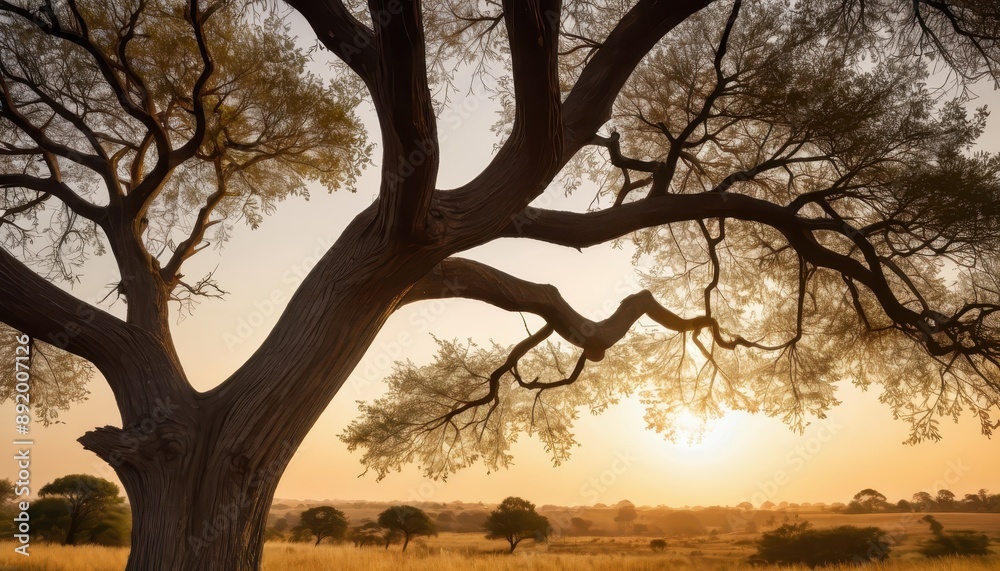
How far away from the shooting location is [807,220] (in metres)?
5.93

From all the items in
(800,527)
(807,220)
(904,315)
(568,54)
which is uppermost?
(568,54)

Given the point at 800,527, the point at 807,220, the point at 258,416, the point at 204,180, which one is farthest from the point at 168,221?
the point at 800,527

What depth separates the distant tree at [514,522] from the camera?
15.0m

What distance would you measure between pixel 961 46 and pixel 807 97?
6.33ft

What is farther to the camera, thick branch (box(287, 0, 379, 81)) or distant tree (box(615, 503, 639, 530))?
distant tree (box(615, 503, 639, 530))

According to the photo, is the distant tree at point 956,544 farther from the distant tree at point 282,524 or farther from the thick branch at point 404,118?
the distant tree at point 282,524

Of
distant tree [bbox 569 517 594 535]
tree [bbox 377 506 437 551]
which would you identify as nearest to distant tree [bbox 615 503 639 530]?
distant tree [bbox 569 517 594 535]

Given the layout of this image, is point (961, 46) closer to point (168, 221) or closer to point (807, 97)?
point (807, 97)

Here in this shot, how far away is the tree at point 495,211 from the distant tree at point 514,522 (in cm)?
736

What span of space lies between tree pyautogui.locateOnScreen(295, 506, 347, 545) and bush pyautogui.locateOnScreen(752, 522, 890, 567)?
10.5 metres

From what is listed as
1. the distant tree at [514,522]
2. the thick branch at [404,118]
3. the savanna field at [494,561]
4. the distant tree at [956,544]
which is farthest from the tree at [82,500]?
the distant tree at [956,544]

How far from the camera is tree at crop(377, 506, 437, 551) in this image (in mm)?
14961

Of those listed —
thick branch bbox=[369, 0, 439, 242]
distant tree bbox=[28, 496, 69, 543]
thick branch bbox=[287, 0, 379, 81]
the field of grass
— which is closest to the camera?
thick branch bbox=[369, 0, 439, 242]

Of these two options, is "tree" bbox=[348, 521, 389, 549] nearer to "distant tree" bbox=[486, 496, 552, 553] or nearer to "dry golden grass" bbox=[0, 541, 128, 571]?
"distant tree" bbox=[486, 496, 552, 553]
